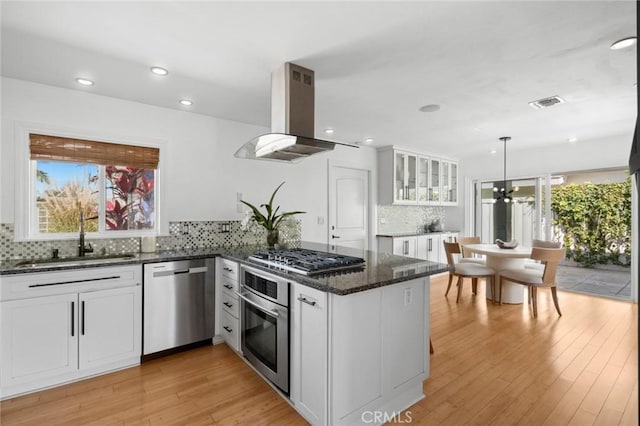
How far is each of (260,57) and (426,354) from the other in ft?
8.03

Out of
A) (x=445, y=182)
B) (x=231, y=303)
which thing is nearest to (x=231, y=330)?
(x=231, y=303)

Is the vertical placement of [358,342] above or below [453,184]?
below

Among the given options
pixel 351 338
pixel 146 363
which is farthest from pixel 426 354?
pixel 146 363

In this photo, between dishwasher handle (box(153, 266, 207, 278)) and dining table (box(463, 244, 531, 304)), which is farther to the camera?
dining table (box(463, 244, 531, 304))

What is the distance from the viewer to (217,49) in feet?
7.00

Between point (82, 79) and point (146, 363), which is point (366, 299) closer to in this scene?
point (146, 363)

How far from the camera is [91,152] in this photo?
2.92 meters

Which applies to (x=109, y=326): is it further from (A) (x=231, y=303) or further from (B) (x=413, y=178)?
(B) (x=413, y=178)

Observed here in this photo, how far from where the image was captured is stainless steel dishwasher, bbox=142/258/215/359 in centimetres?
268

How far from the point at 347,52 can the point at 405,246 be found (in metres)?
3.79

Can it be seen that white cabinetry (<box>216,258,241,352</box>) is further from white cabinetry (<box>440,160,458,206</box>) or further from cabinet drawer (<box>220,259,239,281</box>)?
white cabinetry (<box>440,160,458,206</box>)

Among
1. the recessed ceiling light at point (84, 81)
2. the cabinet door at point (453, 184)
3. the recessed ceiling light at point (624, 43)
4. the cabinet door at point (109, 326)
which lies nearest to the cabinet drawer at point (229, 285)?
the cabinet door at point (109, 326)

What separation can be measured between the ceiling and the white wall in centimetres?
15

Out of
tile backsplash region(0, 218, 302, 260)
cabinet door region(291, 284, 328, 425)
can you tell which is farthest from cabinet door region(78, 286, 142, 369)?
cabinet door region(291, 284, 328, 425)
